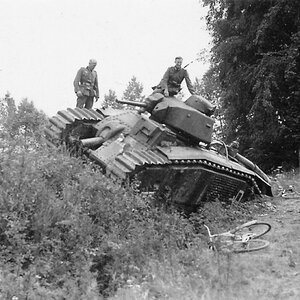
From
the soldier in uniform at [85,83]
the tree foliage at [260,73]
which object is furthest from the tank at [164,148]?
the tree foliage at [260,73]

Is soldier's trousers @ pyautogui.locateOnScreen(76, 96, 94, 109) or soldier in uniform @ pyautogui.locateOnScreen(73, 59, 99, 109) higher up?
soldier in uniform @ pyautogui.locateOnScreen(73, 59, 99, 109)

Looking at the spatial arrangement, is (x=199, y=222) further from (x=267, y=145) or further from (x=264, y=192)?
(x=267, y=145)

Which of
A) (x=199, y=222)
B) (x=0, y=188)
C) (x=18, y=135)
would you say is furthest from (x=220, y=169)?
(x=0, y=188)

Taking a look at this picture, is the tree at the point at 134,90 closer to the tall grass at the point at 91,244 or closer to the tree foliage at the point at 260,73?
the tree foliage at the point at 260,73

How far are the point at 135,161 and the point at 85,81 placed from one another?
5969 millimetres

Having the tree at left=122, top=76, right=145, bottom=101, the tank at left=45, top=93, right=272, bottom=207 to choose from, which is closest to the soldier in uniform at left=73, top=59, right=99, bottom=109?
the tank at left=45, top=93, right=272, bottom=207

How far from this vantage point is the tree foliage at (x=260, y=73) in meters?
20.8

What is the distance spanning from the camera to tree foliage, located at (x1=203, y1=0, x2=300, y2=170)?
20.8 meters

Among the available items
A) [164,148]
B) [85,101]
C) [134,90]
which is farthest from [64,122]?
[134,90]

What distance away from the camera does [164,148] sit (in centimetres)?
1181

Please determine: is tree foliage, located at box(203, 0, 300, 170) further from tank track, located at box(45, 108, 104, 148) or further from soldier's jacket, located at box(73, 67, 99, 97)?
tank track, located at box(45, 108, 104, 148)

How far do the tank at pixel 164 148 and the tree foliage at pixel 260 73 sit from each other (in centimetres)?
729

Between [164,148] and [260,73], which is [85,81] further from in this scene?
[260,73]

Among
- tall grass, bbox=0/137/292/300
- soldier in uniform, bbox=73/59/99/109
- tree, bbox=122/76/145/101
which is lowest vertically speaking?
tall grass, bbox=0/137/292/300
